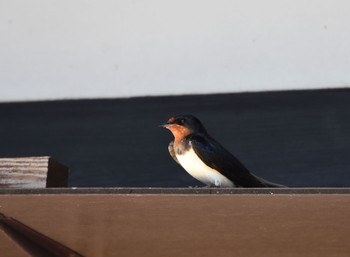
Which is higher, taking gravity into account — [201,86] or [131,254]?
[201,86]

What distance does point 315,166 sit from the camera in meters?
2.10

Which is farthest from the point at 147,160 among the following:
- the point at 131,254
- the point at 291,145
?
the point at 131,254

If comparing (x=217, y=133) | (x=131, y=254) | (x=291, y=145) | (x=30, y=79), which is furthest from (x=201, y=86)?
(x=131, y=254)

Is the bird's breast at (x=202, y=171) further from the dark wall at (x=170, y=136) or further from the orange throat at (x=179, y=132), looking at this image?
the dark wall at (x=170, y=136)

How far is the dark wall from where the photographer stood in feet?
6.95

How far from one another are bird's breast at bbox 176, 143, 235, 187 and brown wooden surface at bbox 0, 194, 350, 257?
1.21 ft

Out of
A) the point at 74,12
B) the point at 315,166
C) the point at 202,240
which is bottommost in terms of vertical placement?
the point at 202,240

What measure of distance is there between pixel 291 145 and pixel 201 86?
0.86 ft

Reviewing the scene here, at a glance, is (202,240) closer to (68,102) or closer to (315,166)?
(315,166)

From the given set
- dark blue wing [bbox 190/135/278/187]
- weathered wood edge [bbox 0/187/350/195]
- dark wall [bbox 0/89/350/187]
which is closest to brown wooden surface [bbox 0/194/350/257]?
weathered wood edge [bbox 0/187/350/195]

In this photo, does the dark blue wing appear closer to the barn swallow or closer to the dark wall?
the barn swallow

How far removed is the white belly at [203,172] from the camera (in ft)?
5.78

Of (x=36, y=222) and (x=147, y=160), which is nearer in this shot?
(x=36, y=222)

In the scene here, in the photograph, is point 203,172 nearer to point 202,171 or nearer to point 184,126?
point 202,171
